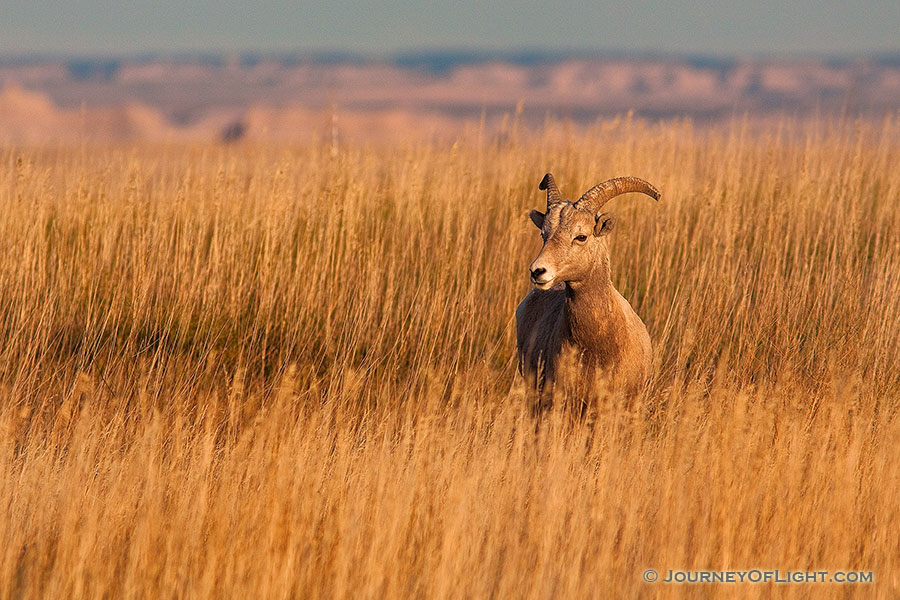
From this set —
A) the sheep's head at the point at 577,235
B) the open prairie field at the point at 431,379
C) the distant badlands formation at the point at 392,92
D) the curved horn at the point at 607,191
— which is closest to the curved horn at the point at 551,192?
the sheep's head at the point at 577,235

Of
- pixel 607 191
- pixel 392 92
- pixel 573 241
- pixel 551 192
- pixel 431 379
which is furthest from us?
pixel 392 92

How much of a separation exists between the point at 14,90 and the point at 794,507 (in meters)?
175

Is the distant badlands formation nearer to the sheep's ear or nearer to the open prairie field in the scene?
the open prairie field

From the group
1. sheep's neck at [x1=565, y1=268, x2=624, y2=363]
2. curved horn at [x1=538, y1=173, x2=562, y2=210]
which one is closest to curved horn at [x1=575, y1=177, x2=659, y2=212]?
curved horn at [x1=538, y1=173, x2=562, y2=210]

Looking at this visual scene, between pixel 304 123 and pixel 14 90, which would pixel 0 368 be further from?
pixel 14 90

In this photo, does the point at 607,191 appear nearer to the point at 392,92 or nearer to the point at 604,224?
the point at 604,224

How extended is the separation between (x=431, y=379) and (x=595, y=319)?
1.07m

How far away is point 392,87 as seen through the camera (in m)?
193

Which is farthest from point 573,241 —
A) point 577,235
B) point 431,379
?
point 431,379

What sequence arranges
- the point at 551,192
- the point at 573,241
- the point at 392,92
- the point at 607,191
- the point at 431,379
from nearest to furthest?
the point at 573,241 < the point at 431,379 < the point at 607,191 < the point at 551,192 < the point at 392,92

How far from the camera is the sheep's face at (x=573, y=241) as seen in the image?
5.72 metres

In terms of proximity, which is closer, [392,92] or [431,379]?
→ [431,379]

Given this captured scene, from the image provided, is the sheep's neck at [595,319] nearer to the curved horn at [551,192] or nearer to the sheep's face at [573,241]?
the sheep's face at [573,241]

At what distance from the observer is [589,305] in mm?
6020
